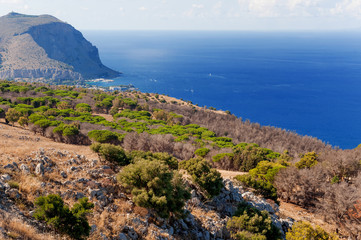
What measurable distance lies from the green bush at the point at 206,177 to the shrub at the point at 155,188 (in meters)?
3.24

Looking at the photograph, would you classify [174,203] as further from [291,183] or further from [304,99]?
[304,99]

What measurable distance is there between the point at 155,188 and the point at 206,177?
5313 millimetres

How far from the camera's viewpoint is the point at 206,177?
1841cm

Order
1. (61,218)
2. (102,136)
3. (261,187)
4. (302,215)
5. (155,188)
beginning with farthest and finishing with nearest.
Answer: (102,136) < (261,187) < (302,215) < (155,188) < (61,218)

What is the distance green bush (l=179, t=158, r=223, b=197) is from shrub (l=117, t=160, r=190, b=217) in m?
3.24

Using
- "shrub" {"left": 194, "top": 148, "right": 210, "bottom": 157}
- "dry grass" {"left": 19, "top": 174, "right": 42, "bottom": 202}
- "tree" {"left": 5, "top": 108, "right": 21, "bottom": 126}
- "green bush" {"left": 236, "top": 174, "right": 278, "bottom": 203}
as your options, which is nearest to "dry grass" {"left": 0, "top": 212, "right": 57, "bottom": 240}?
"dry grass" {"left": 19, "top": 174, "right": 42, "bottom": 202}

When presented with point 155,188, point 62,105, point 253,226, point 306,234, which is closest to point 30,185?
point 155,188

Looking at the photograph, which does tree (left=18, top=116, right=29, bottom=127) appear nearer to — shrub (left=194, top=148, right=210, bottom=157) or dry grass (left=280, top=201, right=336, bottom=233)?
shrub (left=194, top=148, right=210, bottom=157)

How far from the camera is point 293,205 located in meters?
24.3

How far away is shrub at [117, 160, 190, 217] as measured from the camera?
13664 millimetres

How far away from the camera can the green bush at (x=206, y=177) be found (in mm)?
18281

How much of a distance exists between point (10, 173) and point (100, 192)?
5.12 metres

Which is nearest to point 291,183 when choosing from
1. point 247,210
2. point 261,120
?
point 247,210

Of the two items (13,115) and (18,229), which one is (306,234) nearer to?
(18,229)
